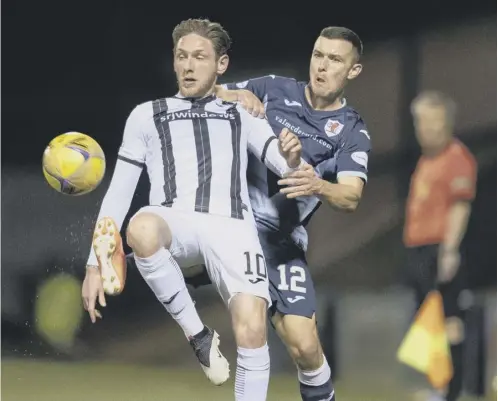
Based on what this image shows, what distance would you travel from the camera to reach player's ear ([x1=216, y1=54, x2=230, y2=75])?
4219 millimetres

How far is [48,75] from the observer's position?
180 inches

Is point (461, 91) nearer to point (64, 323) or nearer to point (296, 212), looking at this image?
point (296, 212)

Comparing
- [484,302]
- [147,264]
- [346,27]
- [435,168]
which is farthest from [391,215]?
[147,264]

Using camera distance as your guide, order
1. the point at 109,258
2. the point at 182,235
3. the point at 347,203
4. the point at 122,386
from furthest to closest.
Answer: the point at 122,386 → the point at 109,258 → the point at 347,203 → the point at 182,235

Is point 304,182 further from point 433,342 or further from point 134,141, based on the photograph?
point 433,342

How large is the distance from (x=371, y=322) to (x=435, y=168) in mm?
712

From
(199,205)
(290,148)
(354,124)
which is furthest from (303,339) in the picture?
(354,124)

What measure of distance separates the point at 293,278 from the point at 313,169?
48cm

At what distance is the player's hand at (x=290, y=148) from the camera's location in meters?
3.91

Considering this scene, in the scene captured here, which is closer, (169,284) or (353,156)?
(169,284)

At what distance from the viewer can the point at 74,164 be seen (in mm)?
4234

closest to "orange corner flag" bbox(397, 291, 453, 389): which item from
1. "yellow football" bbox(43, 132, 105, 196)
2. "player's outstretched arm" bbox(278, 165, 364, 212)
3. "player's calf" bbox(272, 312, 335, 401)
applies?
"player's calf" bbox(272, 312, 335, 401)

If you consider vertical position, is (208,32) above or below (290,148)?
above

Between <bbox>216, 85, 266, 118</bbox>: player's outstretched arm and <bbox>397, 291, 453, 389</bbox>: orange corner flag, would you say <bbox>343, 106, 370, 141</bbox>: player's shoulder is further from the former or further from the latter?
<bbox>397, 291, 453, 389</bbox>: orange corner flag
